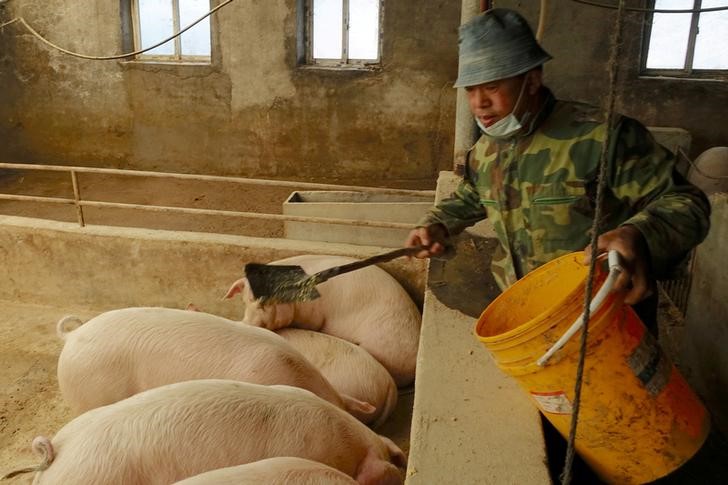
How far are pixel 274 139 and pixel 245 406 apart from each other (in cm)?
705

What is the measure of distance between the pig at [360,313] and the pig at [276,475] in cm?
194

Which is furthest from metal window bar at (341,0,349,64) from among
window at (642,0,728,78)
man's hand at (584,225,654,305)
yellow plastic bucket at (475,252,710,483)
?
man's hand at (584,225,654,305)

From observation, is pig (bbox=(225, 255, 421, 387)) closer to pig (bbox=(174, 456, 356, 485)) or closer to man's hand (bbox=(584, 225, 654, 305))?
pig (bbox=(174, 456, 356, 485))

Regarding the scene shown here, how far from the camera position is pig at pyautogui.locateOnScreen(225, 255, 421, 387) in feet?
12.7

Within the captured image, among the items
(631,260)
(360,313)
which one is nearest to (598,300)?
(631,260)

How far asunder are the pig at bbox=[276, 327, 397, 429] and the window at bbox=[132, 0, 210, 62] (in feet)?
21.0

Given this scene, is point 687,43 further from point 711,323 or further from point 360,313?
point 360,313

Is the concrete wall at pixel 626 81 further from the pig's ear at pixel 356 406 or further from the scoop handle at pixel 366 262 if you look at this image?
the scoop handle at pixel 366 262

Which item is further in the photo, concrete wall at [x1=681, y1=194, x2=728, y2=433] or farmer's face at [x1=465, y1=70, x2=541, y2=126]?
concrete wall at [x1=681, y1=194, x2=728, y2=433]

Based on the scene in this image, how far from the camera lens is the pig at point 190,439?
7.22ft

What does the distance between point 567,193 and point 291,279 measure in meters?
1.20

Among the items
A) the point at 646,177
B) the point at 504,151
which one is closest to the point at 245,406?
the point at 504,151

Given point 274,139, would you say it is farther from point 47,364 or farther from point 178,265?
point 47,364

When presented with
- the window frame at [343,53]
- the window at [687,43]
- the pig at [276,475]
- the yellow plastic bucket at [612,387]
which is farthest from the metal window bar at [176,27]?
the yellow plastic bucket at [612,387]
